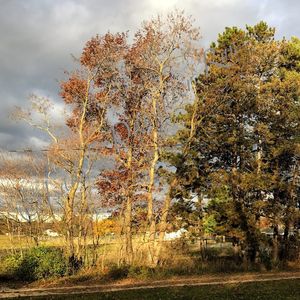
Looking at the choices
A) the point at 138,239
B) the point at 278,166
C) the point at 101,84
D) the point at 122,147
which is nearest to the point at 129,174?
the point at 122,147

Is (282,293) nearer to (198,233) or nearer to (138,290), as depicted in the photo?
(138,290)

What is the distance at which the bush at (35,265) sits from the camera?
17962 mm

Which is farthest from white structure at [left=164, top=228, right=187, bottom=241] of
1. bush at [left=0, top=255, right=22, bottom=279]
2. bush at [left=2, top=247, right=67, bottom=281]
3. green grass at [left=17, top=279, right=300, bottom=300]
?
bush at [left=0, top=255, right=22, bottom=279]

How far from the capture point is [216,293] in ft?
47.1

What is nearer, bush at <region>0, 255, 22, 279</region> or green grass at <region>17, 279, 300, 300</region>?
green grass at <region>17, 279, 300, 300</region>

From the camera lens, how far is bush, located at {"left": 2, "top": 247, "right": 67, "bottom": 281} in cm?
1796

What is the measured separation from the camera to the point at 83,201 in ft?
67.5

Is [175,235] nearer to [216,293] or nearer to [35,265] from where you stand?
[35,265]

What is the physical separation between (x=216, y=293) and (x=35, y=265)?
27.3 feet

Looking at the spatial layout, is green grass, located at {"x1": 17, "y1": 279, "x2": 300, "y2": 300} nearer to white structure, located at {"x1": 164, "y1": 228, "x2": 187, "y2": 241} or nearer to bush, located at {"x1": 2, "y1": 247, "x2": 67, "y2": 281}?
bush, located at {"x1": 2, "y1": 247, "x2": 67, "y2": 281}

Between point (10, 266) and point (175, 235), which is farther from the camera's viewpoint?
point (175, 235)

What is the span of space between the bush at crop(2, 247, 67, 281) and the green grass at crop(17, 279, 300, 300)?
14.0 ft

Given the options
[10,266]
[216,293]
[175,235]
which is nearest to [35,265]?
[10,266]

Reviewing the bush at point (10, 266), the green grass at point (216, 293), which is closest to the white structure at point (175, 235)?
the green grass at point (216, 293)
